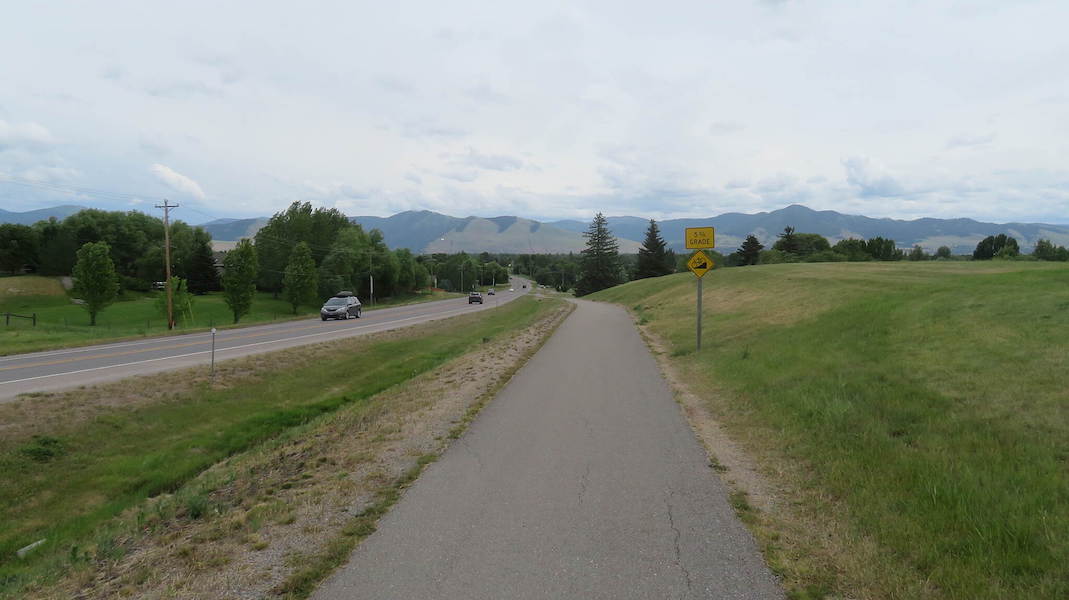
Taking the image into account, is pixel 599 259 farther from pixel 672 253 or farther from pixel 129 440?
pixel 129 440

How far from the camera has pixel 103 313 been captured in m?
54.2

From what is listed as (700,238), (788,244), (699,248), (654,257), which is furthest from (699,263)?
(788,244)

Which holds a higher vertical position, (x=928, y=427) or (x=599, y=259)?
(x=599, y=259)

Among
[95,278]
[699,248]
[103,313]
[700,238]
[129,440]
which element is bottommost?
[103,313]

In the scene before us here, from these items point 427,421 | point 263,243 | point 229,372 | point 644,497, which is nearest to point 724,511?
point 644,497

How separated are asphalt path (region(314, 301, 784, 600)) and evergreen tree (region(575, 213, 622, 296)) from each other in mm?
97418

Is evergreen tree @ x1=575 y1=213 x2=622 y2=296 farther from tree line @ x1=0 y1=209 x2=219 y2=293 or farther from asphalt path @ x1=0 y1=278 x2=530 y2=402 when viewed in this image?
asphalt path @ x1=0 y1=278 x2=530 y2=402

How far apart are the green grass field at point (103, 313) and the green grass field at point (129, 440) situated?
1695 centimetres

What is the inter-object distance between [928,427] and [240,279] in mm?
47110

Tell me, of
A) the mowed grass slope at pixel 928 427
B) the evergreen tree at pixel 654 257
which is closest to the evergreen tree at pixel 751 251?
the evergreen tree at pixel 654 257

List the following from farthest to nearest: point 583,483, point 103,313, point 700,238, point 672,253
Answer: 1. point 672,253
2. point 103,313
3. point 700,238
4. point 583,483

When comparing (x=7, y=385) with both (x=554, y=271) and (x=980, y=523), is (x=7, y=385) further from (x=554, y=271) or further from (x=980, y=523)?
(x=554, y=271)

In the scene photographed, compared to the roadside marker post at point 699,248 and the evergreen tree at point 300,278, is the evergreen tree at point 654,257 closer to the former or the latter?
the evergreen tree at point 300,278

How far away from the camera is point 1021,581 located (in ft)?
12.0
